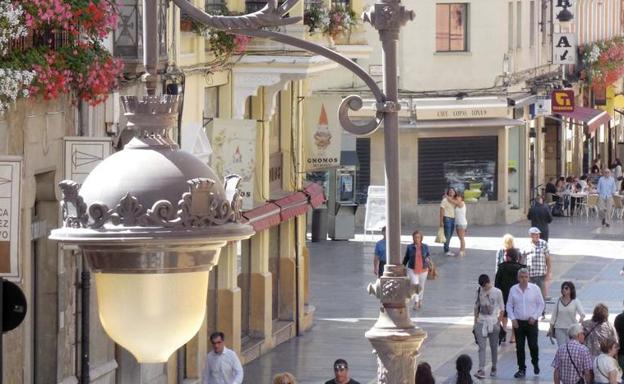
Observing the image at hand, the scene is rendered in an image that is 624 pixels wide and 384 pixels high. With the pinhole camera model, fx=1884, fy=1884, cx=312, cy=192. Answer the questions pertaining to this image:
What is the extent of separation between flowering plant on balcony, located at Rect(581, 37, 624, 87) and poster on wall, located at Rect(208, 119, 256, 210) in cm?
3809

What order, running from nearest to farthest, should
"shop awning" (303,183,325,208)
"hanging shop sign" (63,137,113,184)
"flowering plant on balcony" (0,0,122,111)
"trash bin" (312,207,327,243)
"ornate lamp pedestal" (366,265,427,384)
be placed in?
"ornate lamp pedestal" (366,265,427,384)
"flowering plant on balcony" (0,0,122,111)
"hanging shop sign" (63,137,113,184)
"shop awning" (303,183,325,208)
"trash bin" (312,207,327,243)

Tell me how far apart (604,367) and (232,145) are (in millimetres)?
6477

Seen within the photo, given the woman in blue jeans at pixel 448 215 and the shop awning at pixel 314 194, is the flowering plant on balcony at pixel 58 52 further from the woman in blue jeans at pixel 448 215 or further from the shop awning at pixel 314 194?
the woman in blue jeans at pixel 448 215

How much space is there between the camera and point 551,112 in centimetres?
5209

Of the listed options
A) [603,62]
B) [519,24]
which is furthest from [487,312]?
[603,62]

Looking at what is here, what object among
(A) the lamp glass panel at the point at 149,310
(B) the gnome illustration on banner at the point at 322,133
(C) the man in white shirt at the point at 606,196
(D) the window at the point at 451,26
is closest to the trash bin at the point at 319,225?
(D) the window at the point at 451,26

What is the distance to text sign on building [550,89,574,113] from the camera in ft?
171

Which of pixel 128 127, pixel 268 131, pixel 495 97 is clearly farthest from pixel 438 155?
pixel 128 127

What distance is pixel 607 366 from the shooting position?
19.3 m

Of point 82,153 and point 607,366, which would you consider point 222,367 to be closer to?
point 82,153

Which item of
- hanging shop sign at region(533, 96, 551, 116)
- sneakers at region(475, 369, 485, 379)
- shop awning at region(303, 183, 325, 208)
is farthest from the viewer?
hanging shop sign at region(533, 96, 551, 116)

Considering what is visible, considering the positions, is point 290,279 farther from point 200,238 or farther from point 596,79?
point 596,79

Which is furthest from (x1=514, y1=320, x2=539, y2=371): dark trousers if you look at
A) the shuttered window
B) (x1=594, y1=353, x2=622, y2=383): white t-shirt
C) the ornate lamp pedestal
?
the shuttered window

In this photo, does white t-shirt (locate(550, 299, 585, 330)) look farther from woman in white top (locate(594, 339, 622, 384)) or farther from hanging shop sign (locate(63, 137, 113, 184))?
hanging shop sign (locate(63, 137, 113, 184))
